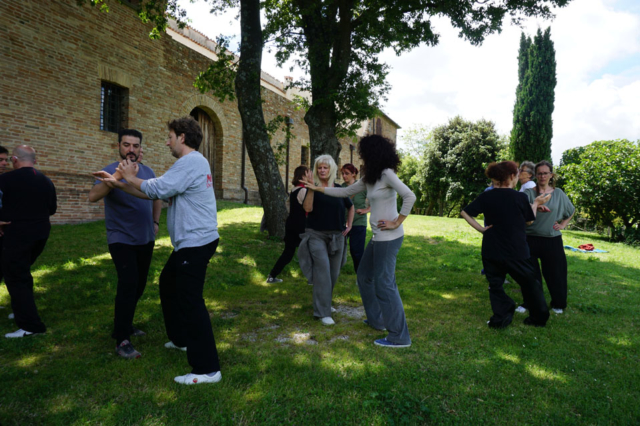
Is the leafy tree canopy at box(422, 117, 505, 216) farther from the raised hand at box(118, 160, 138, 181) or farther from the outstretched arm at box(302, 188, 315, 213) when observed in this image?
the raised hand at box(118, 160, 138, 181)

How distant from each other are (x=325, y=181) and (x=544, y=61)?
22890 mm

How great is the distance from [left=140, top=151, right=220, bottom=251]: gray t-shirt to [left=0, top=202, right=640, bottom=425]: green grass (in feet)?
3.86

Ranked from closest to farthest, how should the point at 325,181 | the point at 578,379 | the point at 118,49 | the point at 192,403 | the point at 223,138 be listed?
the point at 192,403
the point at 578,379
the point at 325,181
the point at 118,49
the point at 223,138

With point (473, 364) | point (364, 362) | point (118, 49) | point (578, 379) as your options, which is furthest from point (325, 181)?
point (118, 49)

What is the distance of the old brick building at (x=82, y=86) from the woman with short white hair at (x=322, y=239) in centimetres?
930

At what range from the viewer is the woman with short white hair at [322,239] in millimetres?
4699

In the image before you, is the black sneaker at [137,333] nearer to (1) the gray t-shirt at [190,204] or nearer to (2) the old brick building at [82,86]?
(1) the gray t-shirt at [190,204]

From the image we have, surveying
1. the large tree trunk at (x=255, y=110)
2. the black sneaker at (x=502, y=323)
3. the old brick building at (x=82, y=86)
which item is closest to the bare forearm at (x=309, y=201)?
the black sneaker at (x=502, y=323)

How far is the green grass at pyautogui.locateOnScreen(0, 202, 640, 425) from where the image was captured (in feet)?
8.89

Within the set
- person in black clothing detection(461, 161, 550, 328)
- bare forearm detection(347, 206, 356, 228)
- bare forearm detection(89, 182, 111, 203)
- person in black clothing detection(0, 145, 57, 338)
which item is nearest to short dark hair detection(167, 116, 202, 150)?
bare forearm detection(89, 182, 111, 203)

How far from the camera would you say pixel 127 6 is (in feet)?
42.2

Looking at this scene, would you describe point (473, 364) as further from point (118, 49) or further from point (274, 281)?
point (118, 49)

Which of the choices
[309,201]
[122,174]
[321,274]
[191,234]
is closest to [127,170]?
[122,174]

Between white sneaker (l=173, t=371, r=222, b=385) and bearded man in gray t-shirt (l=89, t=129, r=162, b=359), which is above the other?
Answer: bearded man in gray t-shirt (l=89, t=129, r=162, b=359)
